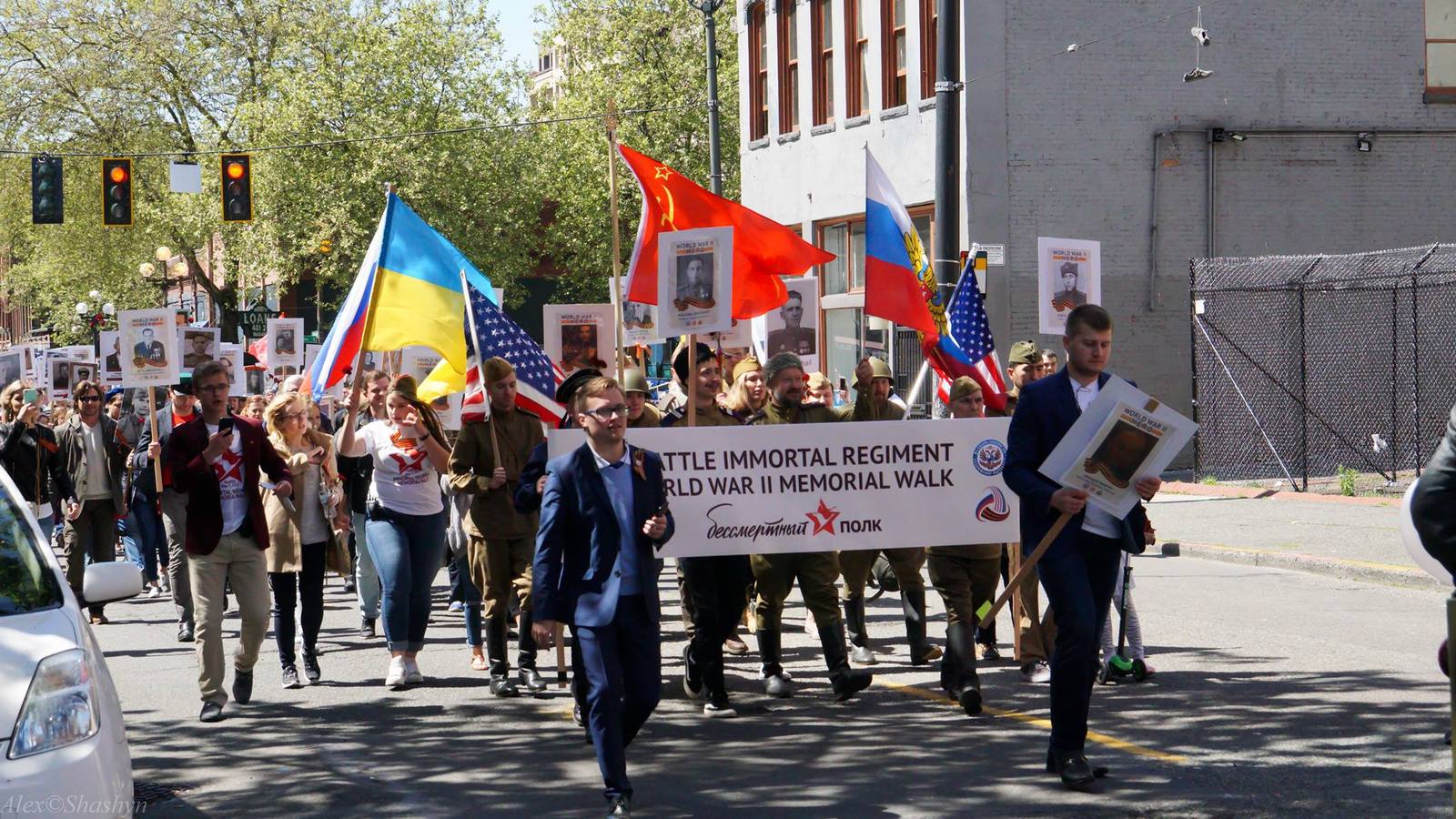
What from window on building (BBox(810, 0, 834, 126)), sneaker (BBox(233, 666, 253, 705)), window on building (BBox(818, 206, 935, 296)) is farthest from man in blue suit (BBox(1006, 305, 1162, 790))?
window on building (BBox(810, 0, 834, 126))

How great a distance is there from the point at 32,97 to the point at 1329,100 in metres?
35.9

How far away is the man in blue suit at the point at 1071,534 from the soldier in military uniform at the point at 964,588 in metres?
1.48

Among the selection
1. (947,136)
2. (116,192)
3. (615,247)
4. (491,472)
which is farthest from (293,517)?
(116,192)

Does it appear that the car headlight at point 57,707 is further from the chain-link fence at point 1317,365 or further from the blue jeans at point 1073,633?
the chain-link fence at point 1317,365

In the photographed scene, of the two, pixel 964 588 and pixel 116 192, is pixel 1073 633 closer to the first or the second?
pixel 964 588

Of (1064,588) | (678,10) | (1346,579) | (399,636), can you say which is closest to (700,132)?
(678,10)

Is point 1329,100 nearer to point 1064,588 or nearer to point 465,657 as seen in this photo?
point 465,657

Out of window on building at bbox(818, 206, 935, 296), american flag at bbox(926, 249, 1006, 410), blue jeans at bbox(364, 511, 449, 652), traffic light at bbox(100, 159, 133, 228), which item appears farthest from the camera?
window on building at bbox(818, 206, 935, 296)

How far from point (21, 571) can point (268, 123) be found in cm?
4075

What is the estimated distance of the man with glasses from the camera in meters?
14.2

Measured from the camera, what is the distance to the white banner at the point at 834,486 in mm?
9281

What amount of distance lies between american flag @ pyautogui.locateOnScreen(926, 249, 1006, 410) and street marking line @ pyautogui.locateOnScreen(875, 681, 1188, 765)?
2.56 m

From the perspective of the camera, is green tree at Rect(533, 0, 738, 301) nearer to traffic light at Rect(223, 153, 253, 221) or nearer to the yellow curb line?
traffic light at Rect(223, 153, 253, 221)

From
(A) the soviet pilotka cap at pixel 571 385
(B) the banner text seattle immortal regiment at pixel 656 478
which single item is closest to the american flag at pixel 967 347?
(B) the banner text seattle immortal regiment at pixel 656 478
